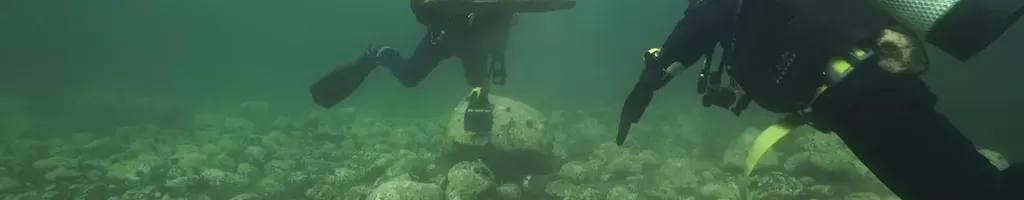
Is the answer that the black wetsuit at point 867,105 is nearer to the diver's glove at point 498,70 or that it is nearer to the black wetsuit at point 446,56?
the black wetsuit at point 446,56

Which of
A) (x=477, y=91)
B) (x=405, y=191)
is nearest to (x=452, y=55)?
(x=477, y=91)

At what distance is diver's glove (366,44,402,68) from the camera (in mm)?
7957

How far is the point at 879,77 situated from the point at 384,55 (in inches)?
264

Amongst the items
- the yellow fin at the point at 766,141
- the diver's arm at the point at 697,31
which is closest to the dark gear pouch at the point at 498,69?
the diver's arm at the point at 697,31

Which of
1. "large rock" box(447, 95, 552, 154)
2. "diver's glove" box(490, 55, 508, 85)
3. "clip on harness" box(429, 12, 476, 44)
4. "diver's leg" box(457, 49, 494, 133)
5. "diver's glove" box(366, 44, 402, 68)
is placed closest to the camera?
"clip on harness" box(429, 12, 476, 44)

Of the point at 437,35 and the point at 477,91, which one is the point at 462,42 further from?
the point at 477,91

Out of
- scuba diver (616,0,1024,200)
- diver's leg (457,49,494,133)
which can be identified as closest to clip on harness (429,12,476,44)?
diver's leg (457,49,494,133)

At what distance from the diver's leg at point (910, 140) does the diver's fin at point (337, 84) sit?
21.0 ft

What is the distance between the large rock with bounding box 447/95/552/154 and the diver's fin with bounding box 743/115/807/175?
535cm

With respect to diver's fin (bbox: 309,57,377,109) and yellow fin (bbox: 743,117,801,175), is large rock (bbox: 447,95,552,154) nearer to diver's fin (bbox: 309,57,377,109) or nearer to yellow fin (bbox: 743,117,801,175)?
diver's fin (bbox: 309,57,377,109)

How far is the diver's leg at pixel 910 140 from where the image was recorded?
7.50ft

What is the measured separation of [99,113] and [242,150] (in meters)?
10.9

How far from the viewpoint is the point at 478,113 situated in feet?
25.4

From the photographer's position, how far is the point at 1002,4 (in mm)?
2164
